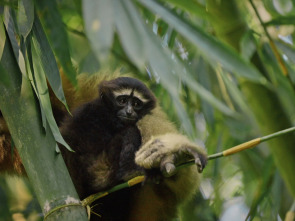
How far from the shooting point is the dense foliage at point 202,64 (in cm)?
147

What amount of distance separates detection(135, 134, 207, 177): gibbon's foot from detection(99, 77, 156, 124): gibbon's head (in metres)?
0.56

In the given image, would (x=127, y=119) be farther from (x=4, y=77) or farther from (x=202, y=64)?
(x=4, y=77)

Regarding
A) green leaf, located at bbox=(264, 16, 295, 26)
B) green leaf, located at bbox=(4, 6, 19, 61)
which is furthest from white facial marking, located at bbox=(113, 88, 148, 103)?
green leaf, located at bbox=(4, 6, 19, 61)

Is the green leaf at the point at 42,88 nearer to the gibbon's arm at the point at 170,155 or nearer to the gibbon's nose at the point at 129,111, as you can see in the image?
the gibbon's arm at the point at 170,155

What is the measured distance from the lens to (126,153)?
100 inches

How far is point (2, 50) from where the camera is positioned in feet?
6.49

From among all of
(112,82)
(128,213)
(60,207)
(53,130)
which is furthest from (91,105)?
(60,207)

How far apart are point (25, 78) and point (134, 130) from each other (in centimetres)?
79

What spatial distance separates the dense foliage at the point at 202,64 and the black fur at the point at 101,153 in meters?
0.29

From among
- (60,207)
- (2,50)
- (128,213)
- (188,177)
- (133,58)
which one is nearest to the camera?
(133,58)

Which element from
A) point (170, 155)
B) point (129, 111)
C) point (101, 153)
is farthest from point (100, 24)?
point (129, 111)

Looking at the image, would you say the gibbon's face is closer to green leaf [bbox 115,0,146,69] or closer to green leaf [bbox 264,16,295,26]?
green leaf [bbox 264,16,295,26]

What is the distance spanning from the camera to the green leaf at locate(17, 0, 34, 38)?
6.29ft

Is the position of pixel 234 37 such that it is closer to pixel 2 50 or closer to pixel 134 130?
pixel 134 130
